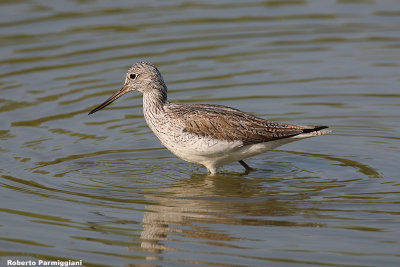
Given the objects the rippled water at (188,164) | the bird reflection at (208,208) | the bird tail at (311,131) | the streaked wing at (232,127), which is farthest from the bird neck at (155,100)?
the bird tail at (311,131)

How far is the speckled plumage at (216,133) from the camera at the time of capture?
12680 mm

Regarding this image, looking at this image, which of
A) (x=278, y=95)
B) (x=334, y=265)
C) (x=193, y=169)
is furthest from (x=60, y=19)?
(x=334, y=265)

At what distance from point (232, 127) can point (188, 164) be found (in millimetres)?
1571

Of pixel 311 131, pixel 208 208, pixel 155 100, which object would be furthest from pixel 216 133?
pixel 208 208

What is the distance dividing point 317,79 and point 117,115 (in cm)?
427

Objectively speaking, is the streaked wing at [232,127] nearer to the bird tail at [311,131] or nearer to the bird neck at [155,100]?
the bird tail at [311,131]

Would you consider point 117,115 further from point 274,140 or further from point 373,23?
point 373,23

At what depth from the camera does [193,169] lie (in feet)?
45.3

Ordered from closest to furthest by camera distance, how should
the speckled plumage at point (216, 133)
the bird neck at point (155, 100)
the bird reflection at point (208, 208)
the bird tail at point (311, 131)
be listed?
the bird reflection at point (208, 208)
the bird tail at point (311, 131)
the speckled plumage at point (216, 133)
the bird neck at point (155, 100)

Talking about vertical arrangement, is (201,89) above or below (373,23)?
below

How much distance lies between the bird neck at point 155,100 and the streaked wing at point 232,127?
0.44 metres

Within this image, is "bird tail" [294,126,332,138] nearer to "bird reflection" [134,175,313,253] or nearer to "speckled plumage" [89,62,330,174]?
"speckled plumage" [89,62,330,174]

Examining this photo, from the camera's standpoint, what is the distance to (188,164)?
14039mm

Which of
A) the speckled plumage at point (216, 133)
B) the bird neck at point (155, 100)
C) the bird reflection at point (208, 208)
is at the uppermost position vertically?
the bird neck at point (155, 100)
